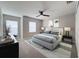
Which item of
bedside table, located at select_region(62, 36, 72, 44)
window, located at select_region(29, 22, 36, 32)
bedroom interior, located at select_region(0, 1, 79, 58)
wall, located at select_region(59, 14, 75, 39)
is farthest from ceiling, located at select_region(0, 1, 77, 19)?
window, located at select_region(29, 22, 36, 32)

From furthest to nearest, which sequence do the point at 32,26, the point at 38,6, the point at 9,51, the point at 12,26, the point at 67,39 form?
the point at 32,26 → the point at 12,26 → the point at 67,39 → the point at 38,6 → the point at 9,51

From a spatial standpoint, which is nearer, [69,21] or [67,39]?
[67,39]

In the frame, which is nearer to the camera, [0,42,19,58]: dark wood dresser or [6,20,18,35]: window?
[0,42,19,58]: dark wood dresser

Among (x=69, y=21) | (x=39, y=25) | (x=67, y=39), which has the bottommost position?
(x=67, y=39)

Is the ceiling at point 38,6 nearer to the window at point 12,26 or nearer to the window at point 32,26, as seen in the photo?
the window at point 12,26

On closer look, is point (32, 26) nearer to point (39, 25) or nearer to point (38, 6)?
point (39, 25)

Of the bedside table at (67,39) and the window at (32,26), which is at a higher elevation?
the window at (32,26)

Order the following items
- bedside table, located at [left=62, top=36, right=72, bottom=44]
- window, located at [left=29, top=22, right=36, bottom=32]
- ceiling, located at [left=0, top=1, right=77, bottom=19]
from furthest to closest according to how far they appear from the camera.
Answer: window, located at [left=29, top=22, right=36, bottom=32]
bedside table, located at [left=62, top=36, right=72, bottom=44]
ceiling, located at [left=0, top=1, right=77, bottom=19]

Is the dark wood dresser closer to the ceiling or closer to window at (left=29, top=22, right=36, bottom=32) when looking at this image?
the ceiling

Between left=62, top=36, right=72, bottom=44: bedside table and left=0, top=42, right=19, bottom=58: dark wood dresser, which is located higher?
left=0, top=42, right=19, bottom=58: dark wood dresser

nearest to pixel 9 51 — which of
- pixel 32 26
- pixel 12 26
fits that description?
pixel 12 26

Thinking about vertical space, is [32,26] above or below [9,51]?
above

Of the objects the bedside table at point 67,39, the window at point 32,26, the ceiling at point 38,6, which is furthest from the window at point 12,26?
the bedside table at point 67,39

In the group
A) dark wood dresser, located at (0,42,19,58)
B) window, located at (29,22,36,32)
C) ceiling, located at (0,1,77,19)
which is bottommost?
dark wood dresser, located at (0,42,19,58)
